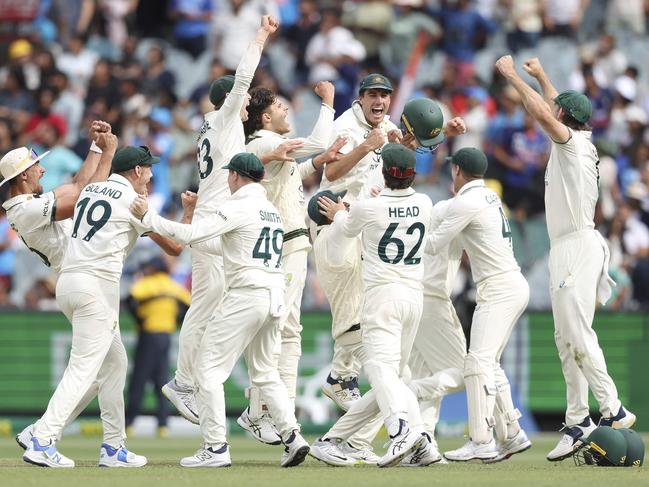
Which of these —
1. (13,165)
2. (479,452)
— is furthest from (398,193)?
(13,165)

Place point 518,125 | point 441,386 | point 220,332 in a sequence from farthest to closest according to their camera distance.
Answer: point 518,125 < point 441,386 < point 220,332

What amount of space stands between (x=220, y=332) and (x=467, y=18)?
15.0m

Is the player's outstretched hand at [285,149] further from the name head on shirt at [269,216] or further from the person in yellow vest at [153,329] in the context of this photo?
the person in yellow vest at [153,329]

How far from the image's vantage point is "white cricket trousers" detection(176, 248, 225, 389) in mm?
14477

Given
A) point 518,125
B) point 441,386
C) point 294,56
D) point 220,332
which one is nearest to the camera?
point 220,332

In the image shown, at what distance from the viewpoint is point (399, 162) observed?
524 inches

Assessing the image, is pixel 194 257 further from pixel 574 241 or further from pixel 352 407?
pixel 574 241

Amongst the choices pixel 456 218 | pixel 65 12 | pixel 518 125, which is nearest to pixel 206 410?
pixel 456 218

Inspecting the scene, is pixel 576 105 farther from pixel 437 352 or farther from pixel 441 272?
pixel 437 352

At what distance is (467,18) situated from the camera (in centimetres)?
2692

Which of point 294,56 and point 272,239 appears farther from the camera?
point 294,56

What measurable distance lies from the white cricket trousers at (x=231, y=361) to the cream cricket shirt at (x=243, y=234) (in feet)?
0.45

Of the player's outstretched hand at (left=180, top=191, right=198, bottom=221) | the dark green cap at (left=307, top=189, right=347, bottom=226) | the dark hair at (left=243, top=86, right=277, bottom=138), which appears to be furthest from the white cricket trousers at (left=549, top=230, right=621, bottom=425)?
the player's outstretched hand at (left=180, top=191, right=198, bottom=221)

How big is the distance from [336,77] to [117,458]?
13130mm
